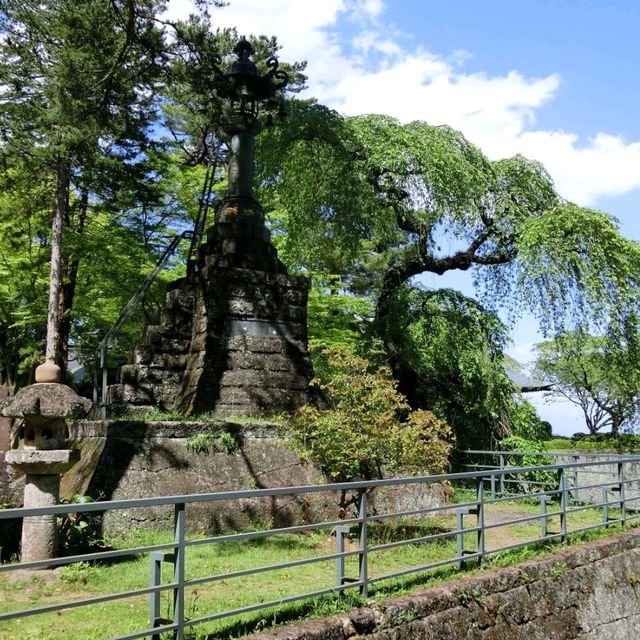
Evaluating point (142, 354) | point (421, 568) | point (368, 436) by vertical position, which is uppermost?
point (142, 354)

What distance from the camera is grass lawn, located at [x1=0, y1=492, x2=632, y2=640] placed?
496cm

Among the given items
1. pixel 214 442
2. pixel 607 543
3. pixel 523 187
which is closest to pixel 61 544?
pixel 214 442

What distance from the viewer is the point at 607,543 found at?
28.1ft

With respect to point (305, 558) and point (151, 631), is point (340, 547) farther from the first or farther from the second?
point (305, 558)

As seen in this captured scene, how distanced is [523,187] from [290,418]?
11.3 m

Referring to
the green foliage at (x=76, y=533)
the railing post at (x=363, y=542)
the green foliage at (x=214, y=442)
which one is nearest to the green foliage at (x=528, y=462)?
the green foliage at (x=214, y=442)

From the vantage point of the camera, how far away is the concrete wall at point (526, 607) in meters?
5.33

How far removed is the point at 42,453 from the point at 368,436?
150 inches

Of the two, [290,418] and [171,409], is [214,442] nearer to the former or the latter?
[290,418]

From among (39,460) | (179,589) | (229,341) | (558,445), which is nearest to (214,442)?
(229,341)

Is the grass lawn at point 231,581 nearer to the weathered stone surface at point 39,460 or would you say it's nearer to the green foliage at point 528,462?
the weathered stone surface at point 39,460

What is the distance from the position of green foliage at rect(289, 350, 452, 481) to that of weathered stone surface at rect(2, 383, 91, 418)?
3.10 meters

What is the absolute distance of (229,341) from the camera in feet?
35.7

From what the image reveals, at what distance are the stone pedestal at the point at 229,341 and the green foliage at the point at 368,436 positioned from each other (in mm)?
1790
